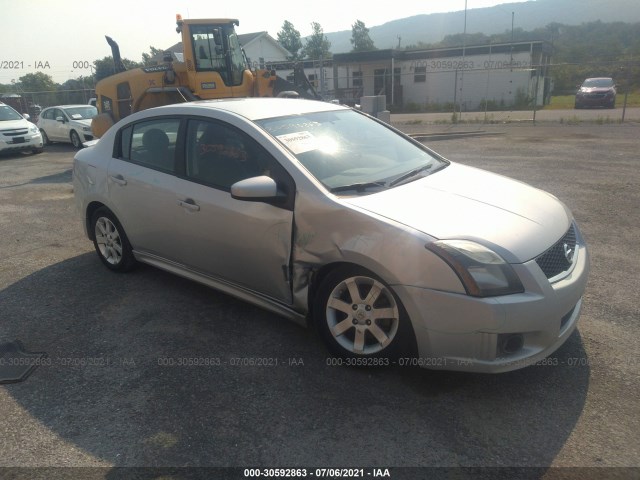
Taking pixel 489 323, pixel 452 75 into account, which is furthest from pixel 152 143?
pixel 452 75

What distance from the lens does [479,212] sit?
304cm

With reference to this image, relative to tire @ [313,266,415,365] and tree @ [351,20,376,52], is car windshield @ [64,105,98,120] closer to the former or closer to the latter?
tire @ [313,266,415,365]

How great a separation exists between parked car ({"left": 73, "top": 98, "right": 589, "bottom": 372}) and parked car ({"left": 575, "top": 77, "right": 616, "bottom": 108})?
80.8 ft

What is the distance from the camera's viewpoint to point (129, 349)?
3572 mm

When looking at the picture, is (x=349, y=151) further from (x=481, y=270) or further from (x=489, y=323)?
(x=489, y=323)

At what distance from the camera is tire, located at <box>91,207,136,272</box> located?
473cm

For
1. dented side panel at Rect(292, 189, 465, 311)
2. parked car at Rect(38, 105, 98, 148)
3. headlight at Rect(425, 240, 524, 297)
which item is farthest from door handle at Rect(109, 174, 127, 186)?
parked car at Rect(38, 105, 98, 148)

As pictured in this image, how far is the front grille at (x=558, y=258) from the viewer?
283 centimetres

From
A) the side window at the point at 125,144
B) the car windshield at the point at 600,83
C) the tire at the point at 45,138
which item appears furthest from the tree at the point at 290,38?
the side window at the point at 125,144

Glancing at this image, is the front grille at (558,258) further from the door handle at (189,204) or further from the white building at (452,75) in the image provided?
the white building at (452,75)

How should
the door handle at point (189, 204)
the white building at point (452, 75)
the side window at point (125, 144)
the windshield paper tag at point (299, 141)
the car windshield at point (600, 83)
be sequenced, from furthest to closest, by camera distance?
the white building at point (452, 75), the car windshield at point (600, 83), the side window at point (125, 144), the door handle at point (189, 204), the windshield paper tag at point (299, 141)

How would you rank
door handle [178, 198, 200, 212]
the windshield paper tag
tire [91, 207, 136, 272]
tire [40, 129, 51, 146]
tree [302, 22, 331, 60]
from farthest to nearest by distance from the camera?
tree [302, 22, 331, 60] → tire [40, 129, 51, 146] → tire [91, 207, 136, 272] → door handle [178, 198, 200, 212] → the windshield paper tag

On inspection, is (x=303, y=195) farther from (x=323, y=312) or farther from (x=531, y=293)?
(x=531, y=293)

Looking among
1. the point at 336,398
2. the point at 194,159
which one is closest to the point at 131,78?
the point at 194,159
